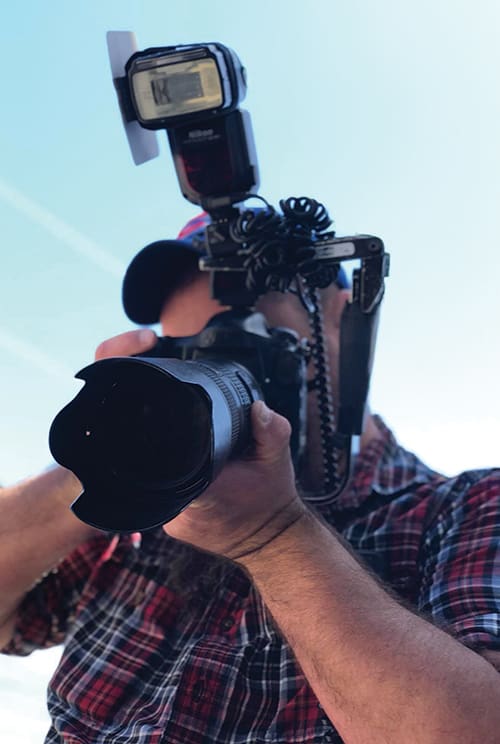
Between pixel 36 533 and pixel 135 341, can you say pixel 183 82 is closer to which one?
pixel 135 341

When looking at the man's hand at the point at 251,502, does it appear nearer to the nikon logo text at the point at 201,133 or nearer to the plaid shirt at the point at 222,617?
the plaid shirt at the point at 222,617

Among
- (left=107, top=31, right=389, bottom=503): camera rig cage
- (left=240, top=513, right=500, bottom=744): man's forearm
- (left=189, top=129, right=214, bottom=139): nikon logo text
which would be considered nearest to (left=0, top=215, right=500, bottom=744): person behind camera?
(left=240, top=513, right=500, bottom=744): man's forearm


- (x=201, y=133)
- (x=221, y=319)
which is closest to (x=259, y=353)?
(x=221, y=319)

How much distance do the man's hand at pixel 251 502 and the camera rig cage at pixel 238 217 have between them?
32 cm

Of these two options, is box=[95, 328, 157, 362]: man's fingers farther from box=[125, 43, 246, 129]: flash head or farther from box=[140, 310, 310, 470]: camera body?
box=[125, 43, 246, 129]: flash head

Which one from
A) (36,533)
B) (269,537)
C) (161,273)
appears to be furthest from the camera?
(161,273)

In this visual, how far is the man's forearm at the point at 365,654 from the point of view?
2.43ft

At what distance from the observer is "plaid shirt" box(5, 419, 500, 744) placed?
1.00 meters

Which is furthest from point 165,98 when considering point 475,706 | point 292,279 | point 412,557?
point 475,706

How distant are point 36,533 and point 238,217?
698 millimetres

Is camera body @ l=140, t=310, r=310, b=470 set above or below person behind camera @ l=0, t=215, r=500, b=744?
above

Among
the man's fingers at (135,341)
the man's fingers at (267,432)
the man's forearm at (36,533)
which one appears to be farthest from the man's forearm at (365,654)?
the man's forearm at (36,533)

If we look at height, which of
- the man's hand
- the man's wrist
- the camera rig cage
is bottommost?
the man's wrist

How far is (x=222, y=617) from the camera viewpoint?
1.19m
